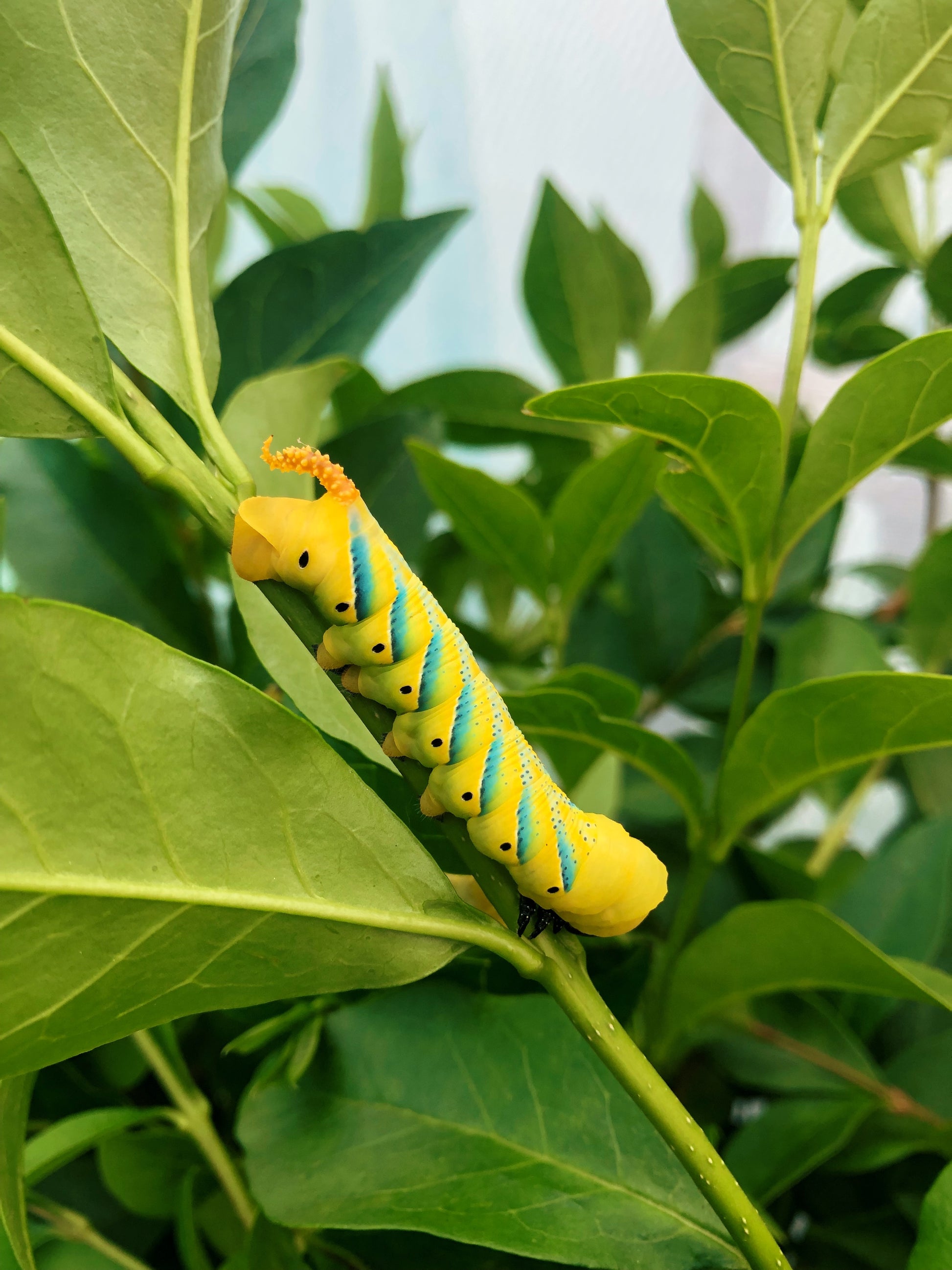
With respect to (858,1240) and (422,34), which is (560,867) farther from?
(422,34)

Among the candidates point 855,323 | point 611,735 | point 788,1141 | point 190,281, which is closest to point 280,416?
point 190,281

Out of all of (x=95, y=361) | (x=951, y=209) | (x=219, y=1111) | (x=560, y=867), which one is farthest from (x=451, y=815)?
(x=951, y=209)

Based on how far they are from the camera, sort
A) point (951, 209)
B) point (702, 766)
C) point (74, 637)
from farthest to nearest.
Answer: point (951, 209)
point (702, 766)
point (74, 637)

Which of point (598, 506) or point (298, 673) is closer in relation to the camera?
point (298, 673)

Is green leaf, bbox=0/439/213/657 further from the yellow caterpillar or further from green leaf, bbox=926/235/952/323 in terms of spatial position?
green leaf, bbox=926/235/952/323

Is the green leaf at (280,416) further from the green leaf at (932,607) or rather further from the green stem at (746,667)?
the green leaf at (932,607)

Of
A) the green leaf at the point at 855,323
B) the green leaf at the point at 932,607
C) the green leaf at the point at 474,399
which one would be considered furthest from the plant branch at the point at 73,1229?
the green leaf at the point at 855,323

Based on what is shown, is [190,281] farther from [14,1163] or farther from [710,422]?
[14,1163]
